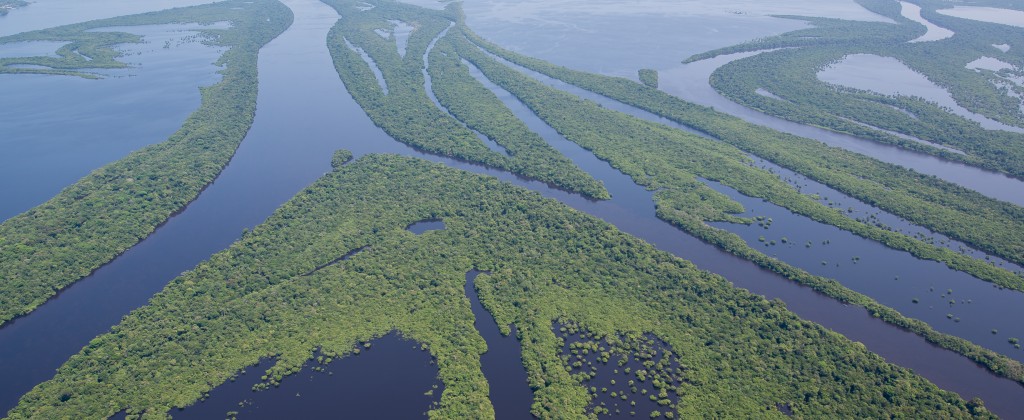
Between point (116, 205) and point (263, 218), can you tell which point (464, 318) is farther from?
point (116, 205)

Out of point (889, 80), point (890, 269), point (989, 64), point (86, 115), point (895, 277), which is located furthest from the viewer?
point (989, 64)

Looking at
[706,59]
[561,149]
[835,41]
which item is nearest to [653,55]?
[706,59]

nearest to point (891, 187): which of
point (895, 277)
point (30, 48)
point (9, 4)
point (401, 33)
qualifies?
point (895, 277)

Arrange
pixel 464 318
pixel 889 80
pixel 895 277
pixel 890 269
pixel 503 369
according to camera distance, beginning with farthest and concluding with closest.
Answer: pixel 889 80 → pixel 890 269 → pixel 895 277 → pixel 464 318 → pixel 503 369

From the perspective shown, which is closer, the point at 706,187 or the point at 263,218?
the point at 263,218

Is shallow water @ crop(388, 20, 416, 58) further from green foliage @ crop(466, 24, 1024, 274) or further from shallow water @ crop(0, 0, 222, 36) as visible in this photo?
shallow water @ crop(0, 0, 222, 36)

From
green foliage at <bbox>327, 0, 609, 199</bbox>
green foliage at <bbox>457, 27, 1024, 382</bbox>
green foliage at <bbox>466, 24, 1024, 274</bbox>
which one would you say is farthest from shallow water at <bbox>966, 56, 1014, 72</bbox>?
green foliage at <bbox>327, 0, 609, 199</bbox>
